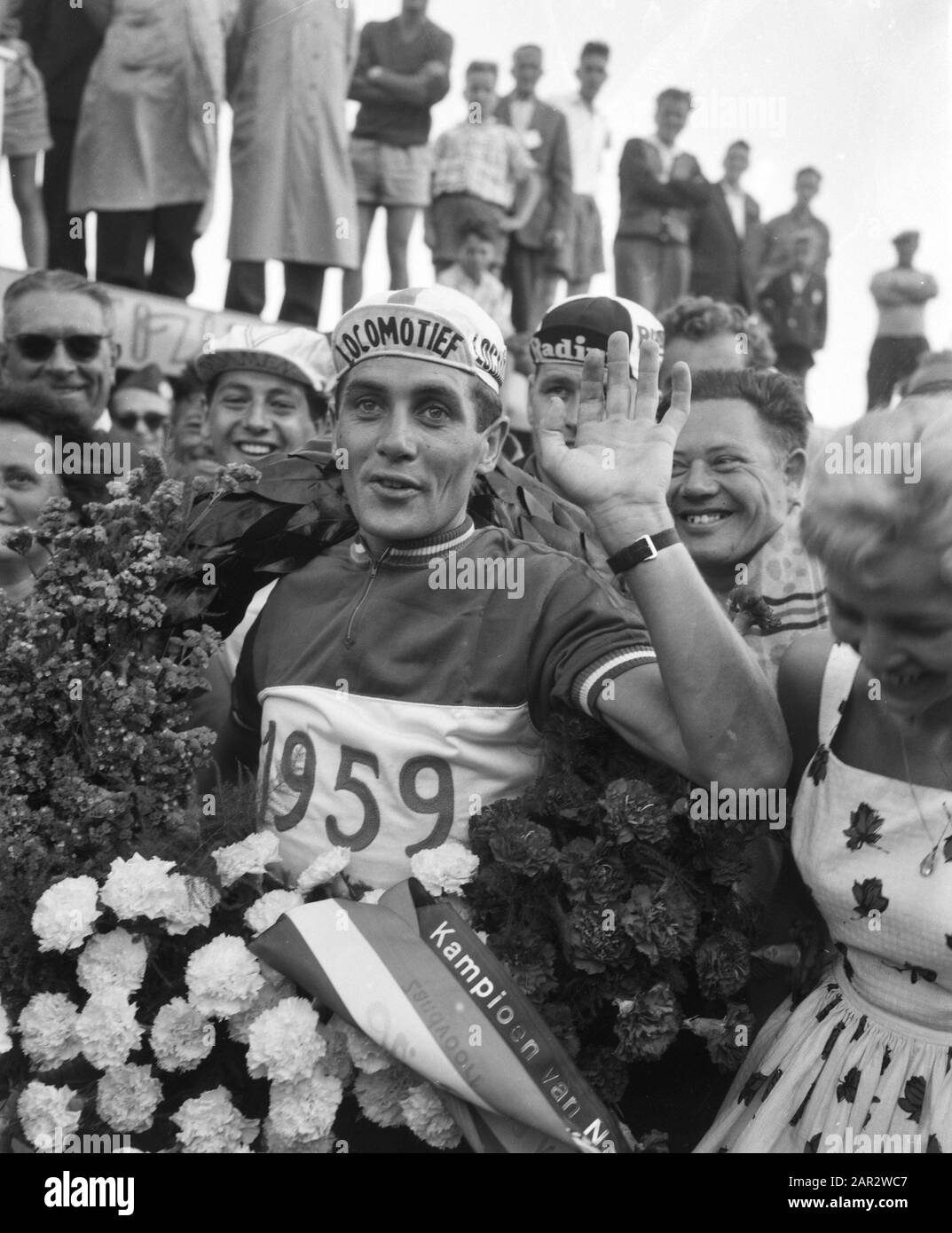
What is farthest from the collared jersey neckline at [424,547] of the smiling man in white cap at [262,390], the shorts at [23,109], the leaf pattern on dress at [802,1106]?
the shorts at [23,109]

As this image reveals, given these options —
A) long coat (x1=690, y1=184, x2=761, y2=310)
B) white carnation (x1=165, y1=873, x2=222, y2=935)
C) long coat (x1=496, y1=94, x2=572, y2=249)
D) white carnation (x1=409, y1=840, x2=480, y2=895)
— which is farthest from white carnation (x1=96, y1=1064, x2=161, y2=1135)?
long coat (x1=690, y1=184, x2=761, y2=310)

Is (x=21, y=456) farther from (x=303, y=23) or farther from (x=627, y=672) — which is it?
(x=303, y=23)

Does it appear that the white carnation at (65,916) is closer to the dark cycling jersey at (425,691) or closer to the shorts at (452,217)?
the dark cycling jersey at (425,691)

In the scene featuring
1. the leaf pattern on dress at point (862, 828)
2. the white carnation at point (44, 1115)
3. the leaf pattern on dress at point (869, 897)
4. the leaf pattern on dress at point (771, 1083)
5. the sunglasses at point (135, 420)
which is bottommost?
the white carnation at point (44, 1115)

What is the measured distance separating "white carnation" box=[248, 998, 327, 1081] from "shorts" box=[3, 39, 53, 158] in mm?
4387

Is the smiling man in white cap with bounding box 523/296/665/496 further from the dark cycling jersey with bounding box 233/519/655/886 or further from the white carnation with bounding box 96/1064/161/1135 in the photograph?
the white carnation with bounding box 96/1064/161/1135

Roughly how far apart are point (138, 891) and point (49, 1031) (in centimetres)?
27

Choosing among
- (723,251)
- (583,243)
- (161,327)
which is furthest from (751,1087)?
(723,251)

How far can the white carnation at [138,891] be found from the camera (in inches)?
87.8

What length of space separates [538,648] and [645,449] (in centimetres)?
42

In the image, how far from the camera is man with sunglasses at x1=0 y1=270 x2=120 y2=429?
4.54 m

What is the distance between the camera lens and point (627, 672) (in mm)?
2299

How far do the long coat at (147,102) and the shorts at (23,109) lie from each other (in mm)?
168

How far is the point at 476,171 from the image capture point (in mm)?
6387
